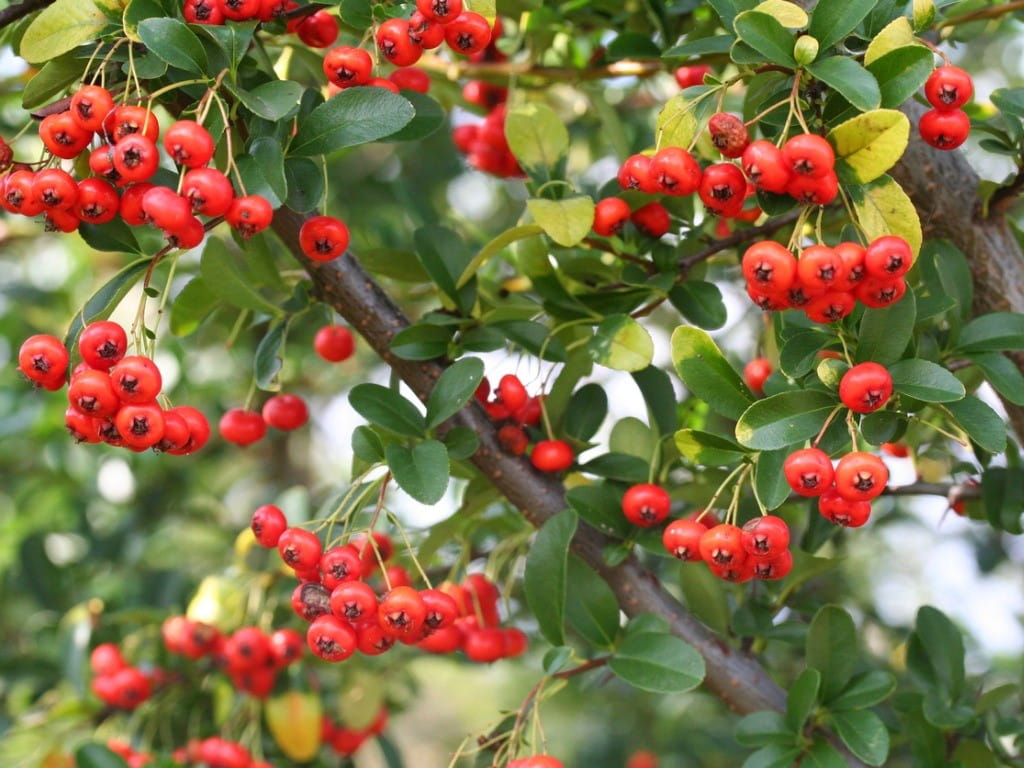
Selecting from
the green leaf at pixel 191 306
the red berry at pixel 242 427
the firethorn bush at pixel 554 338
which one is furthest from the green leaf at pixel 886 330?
the red berry at pixel 242 427

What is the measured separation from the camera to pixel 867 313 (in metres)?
1.58

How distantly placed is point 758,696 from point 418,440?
0.84 m

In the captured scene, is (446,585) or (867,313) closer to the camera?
(867,313)

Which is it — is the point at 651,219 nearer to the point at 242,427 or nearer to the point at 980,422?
the point at 980,422

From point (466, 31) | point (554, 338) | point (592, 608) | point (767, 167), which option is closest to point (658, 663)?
point (592, 608)

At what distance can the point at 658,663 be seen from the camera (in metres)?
1.84

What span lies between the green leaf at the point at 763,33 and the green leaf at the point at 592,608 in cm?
98

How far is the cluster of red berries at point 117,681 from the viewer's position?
290 centimetres

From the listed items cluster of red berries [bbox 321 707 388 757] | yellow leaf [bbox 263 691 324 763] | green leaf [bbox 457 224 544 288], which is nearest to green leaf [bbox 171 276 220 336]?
green leaf [bbox 457 224 544 288]

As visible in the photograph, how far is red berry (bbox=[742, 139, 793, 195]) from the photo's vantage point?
1.45m

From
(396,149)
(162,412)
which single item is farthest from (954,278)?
(396,149)

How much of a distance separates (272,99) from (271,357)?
23.3 inches

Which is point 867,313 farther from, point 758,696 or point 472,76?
point 472,76

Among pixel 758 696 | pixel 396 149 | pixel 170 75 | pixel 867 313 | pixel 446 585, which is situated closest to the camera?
pixel 867 313
